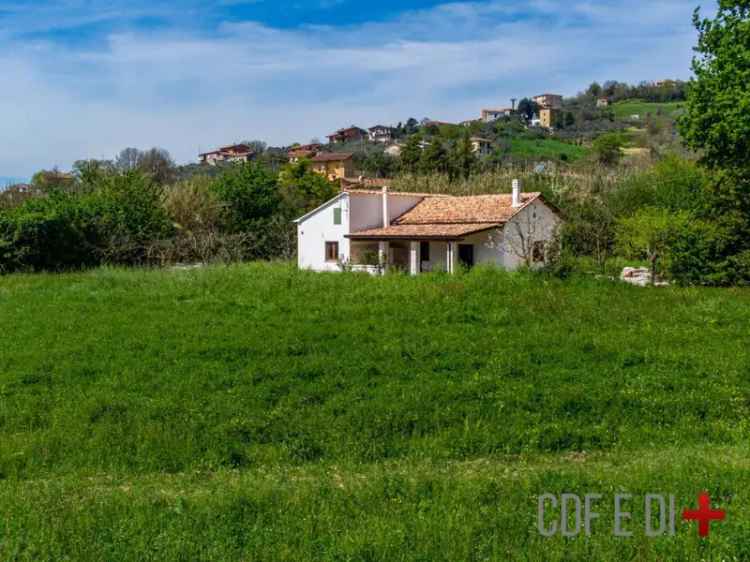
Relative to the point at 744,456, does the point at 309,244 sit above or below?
above

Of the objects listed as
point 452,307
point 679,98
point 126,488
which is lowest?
point 126,488

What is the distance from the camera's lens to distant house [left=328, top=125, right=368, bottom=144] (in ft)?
455

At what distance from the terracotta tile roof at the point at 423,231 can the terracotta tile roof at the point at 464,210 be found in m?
0.49

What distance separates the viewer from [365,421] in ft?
29.9

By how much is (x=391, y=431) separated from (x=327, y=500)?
2.89 m

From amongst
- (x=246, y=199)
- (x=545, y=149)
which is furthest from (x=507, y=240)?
(x=545, y=149)

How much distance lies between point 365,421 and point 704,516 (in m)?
4.58

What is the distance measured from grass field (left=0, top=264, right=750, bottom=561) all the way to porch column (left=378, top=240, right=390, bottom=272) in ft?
42.5

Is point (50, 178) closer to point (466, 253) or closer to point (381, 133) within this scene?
point (466, 253)

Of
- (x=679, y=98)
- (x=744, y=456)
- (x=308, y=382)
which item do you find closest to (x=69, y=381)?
(x=308, y=382)

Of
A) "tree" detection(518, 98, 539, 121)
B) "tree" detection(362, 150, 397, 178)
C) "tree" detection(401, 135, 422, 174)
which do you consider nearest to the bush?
"tree" detection(401, 135, 422, 174)

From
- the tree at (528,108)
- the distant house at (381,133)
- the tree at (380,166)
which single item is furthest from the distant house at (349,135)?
the tree at (380,166)

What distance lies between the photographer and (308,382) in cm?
1037

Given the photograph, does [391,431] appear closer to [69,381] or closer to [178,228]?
[69,381]
